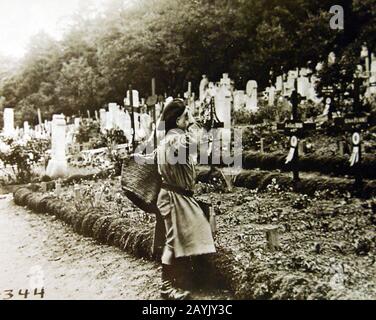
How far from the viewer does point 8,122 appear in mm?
5852

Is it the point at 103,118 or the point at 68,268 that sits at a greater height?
the point at 103,118

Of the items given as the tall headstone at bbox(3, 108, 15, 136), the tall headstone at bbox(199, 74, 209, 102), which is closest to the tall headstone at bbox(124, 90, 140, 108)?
the tall headstone at bbox(199, 74, 209, 102)

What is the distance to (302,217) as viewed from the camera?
391 cm

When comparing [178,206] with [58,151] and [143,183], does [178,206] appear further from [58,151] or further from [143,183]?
[58,151]

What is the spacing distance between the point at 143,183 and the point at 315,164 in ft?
5.21

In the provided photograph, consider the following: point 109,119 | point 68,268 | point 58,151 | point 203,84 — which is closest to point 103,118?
point 109,119

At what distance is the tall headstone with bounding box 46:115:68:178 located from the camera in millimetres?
6059

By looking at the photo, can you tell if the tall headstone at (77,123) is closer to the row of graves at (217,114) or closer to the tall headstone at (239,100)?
the row of graves at (217,114)

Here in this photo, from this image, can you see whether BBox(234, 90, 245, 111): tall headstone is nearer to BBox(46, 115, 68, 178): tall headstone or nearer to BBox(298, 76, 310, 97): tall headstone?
BBox(298, 76, 310, 97): tall headstone

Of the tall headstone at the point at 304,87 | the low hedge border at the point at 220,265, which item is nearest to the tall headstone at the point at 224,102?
Result: the tall headstone at the point at 304,87

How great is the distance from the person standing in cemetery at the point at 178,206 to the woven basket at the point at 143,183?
86 mm

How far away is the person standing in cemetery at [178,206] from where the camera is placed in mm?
3668

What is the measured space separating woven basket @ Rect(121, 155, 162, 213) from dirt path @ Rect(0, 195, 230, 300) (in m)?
0.56

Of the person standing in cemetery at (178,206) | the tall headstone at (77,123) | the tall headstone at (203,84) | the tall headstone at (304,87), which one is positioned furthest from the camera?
the tall headstone at (77,123)
